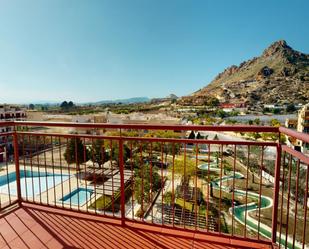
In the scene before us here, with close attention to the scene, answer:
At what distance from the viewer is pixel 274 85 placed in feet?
219

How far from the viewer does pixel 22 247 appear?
202 centimetres

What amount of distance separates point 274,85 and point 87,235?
76251mm

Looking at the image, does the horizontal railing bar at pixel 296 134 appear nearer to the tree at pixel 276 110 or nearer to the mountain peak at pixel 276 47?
the tree at pixel 276 110

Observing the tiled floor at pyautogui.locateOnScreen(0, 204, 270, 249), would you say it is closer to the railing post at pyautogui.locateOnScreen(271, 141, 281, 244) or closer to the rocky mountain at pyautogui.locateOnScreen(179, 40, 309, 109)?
the railing post at pyautogui.locateOnScreen(271, 141, 281, 244)

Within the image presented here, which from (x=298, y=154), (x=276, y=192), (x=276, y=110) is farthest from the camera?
(x=276, y=110)

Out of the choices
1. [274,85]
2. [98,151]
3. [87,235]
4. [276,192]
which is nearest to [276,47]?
[274,85]

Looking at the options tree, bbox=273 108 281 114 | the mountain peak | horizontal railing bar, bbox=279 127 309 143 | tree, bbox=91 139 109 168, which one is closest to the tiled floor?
tree, bbox=91 139 109 168

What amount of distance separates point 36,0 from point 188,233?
8.58 metres

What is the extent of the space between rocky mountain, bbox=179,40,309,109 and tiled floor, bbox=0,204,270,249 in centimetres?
A: 6490

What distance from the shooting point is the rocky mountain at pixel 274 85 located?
61.2 m

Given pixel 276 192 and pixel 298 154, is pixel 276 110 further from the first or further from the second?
pixel 298 154

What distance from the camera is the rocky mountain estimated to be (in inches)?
2409

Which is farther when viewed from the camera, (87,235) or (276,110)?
(276,110)

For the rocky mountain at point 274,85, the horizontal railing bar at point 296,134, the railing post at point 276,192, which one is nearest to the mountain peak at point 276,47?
the rocky mountain at point 274,85
